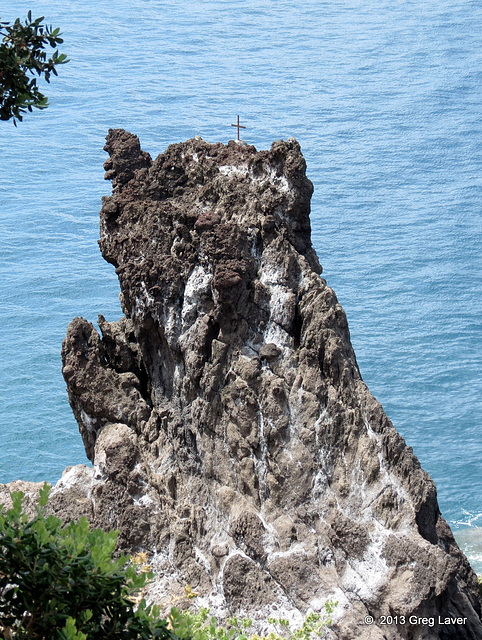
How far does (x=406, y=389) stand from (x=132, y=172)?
61.7 ft

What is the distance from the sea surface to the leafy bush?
62.9 ft

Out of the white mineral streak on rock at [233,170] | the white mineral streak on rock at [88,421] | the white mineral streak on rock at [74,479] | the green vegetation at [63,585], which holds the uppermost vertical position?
Result: the white mineral streak on rock at [233,170]

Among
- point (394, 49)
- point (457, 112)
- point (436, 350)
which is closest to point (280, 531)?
point (436, 350)

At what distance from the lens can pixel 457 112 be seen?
163 feet

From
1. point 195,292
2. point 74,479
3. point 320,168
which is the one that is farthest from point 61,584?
point 320,168

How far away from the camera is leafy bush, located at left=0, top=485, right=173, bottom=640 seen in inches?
265

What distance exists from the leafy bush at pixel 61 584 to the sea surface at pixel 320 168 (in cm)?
1917

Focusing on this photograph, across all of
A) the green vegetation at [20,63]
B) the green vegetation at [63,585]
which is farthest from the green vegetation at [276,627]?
the green vegetation at [20,63]

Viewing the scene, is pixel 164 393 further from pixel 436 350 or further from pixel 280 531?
pixel 436 350

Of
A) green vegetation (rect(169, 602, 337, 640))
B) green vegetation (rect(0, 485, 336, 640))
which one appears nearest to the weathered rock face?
green vegetation (rect(169, 602, 337, 640))

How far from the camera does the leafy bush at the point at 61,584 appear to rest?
6.72 m

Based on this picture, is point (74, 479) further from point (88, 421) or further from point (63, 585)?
point (63, 585)

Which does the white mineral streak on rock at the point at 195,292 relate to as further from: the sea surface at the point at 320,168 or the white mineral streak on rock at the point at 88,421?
the sea surface at the point at 320,168

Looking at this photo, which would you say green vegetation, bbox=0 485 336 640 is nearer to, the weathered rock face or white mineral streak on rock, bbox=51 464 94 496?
the weathered rock face
